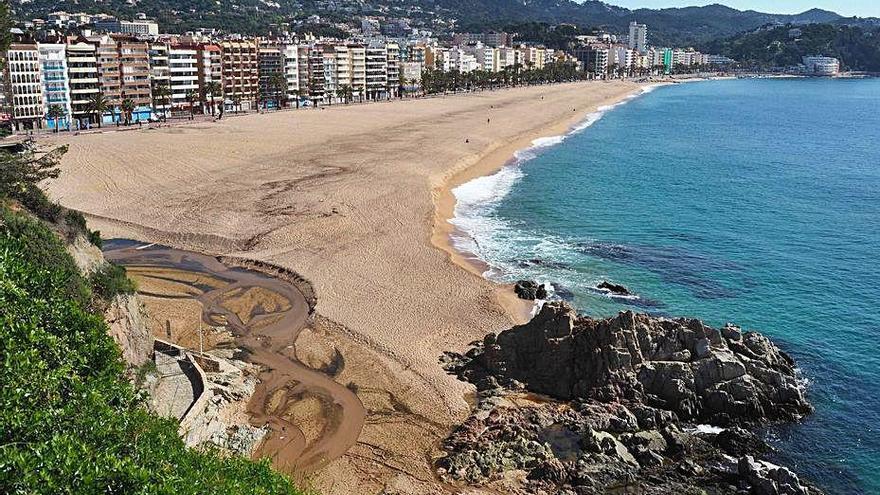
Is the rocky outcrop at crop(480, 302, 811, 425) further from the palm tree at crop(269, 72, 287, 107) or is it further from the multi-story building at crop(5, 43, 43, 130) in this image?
the palm tree at crop(269, 72, 287, 107)

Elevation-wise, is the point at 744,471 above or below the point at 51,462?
below

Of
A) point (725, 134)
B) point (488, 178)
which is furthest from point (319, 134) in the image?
point (725, 134)

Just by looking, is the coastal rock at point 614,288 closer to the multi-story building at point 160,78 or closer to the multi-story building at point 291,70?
the multi-story building at point 160,78

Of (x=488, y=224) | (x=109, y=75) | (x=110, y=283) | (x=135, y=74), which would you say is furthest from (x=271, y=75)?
(x=110, y=283)

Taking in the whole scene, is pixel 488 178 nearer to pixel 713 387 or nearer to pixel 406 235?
pixel 406 235

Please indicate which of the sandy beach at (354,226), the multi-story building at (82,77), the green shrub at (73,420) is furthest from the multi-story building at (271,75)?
the green shrub at (73,420)

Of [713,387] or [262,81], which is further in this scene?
[262,81]

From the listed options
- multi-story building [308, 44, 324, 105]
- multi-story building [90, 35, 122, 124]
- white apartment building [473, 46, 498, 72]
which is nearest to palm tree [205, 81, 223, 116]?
multi-story building [90, 35, 122, 124]

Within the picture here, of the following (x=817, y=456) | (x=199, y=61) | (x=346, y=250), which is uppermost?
(x=199, y=61)
